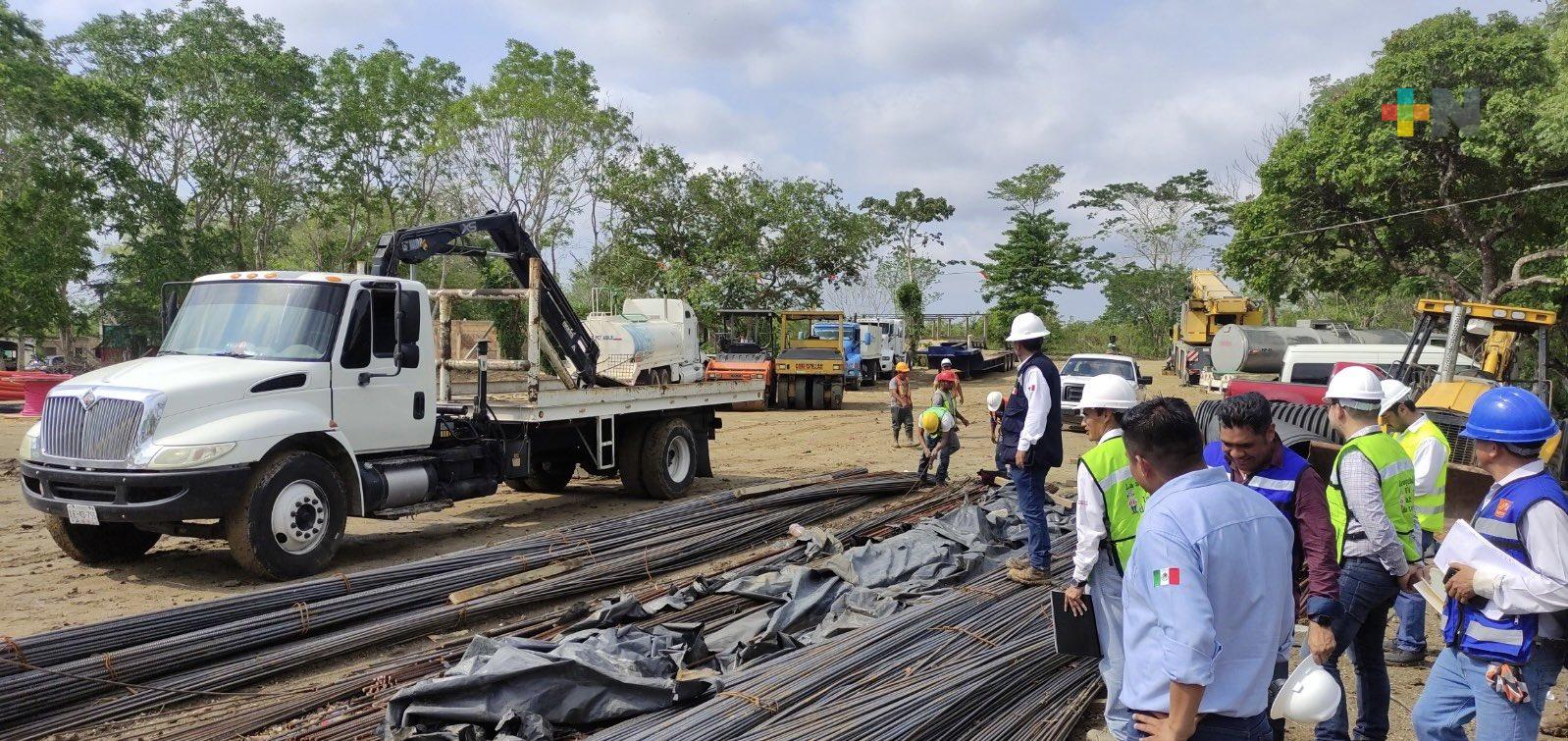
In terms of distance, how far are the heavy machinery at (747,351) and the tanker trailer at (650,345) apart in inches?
130

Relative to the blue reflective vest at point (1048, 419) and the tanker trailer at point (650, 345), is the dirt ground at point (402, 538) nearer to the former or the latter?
the tanker trailer at point (650, 345)

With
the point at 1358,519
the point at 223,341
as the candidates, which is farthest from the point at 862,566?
the point at 223,341

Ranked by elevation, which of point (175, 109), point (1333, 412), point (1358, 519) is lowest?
point (1358, 519)

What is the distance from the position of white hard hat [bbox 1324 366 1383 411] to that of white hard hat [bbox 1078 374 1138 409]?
2.61 ft

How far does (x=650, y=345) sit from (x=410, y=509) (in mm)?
6392

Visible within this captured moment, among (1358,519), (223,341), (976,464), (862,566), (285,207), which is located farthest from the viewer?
(285,207)

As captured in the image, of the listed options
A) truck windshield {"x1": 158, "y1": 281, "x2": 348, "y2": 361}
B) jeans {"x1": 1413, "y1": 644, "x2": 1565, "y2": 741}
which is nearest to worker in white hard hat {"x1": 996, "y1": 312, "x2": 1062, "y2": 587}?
jeans {"x1": 1413, "y1": 644, "x2": 1565, "y2": 741}

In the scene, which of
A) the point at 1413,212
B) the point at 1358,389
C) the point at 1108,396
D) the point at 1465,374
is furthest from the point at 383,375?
the point at 1413,212

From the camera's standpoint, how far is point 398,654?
17.6 ft

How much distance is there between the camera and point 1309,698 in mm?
2816

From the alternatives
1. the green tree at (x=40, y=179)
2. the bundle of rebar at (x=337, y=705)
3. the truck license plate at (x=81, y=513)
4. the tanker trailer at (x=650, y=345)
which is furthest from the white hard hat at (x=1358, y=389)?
the green tree at (x=40, y=179)

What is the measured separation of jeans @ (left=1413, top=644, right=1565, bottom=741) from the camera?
113 inches

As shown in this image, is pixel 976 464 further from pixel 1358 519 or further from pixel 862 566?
pixel 1358 519

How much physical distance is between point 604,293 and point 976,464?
2187 cm
